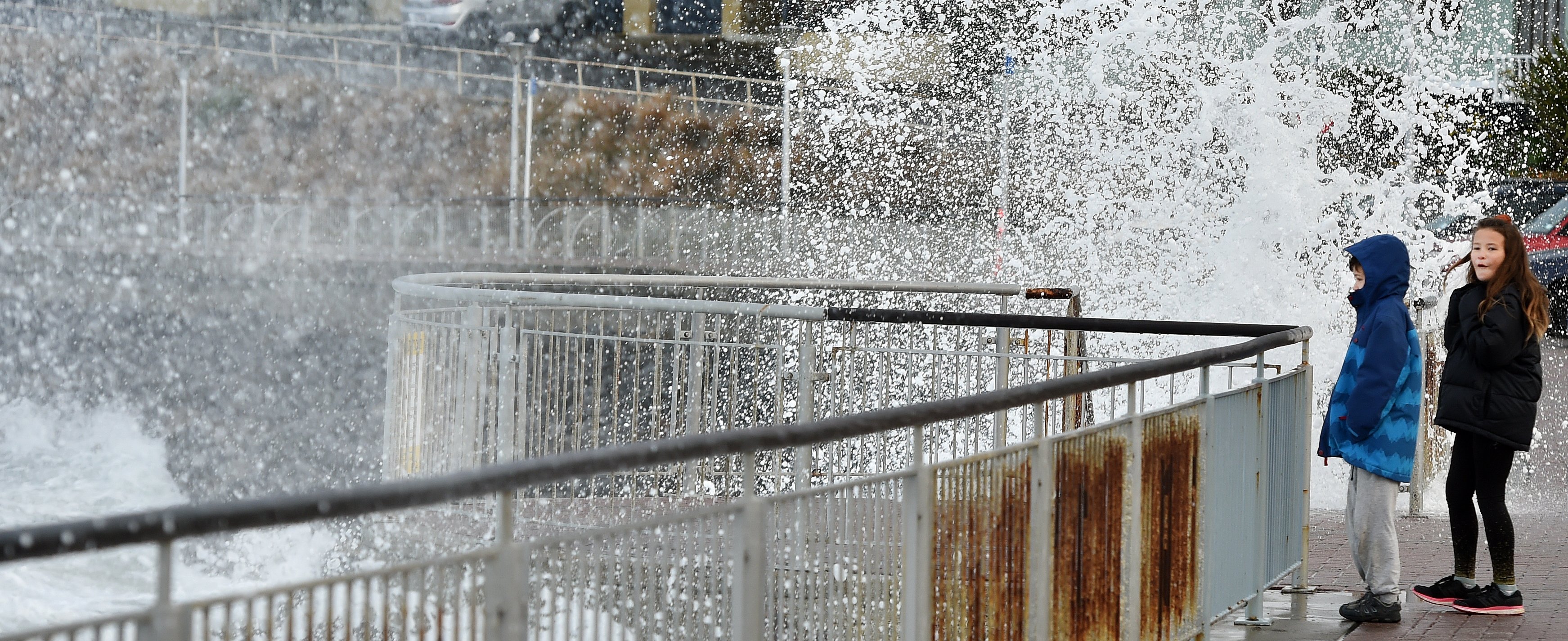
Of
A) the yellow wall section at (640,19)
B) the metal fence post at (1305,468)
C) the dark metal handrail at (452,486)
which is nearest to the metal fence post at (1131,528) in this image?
the dark metal handrail at (452,486)

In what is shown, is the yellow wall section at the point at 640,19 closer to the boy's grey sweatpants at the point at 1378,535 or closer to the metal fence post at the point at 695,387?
the metal fence post at the point at 695,387

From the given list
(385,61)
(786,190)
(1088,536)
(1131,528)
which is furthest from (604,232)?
(1088,536)

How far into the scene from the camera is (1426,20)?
80.9 feet

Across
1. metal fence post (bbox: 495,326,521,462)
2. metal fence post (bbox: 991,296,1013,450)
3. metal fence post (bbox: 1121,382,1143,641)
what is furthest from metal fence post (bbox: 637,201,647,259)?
metal fence post (bbox: 1121,382,1143,641)

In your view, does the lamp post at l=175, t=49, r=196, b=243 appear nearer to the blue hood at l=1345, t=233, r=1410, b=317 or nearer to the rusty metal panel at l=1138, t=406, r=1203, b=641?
the blue hood at l=1345, t=233, r=1410, b=317

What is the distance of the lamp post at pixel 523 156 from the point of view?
28.3 metres

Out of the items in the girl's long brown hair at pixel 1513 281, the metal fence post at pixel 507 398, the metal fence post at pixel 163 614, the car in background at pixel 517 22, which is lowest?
the metal fence post at pixel 507 398

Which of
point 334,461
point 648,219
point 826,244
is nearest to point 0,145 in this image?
point 648,219

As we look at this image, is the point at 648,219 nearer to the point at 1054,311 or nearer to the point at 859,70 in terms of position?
the point at 1054,311

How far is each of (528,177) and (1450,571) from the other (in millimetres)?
27886

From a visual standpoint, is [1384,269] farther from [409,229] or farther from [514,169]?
[514,169]

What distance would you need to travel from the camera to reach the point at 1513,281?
20.0 feet

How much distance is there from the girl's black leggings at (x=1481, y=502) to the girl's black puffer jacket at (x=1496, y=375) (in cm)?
8

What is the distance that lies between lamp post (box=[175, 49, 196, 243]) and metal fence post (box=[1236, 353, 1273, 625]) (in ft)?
90.2
